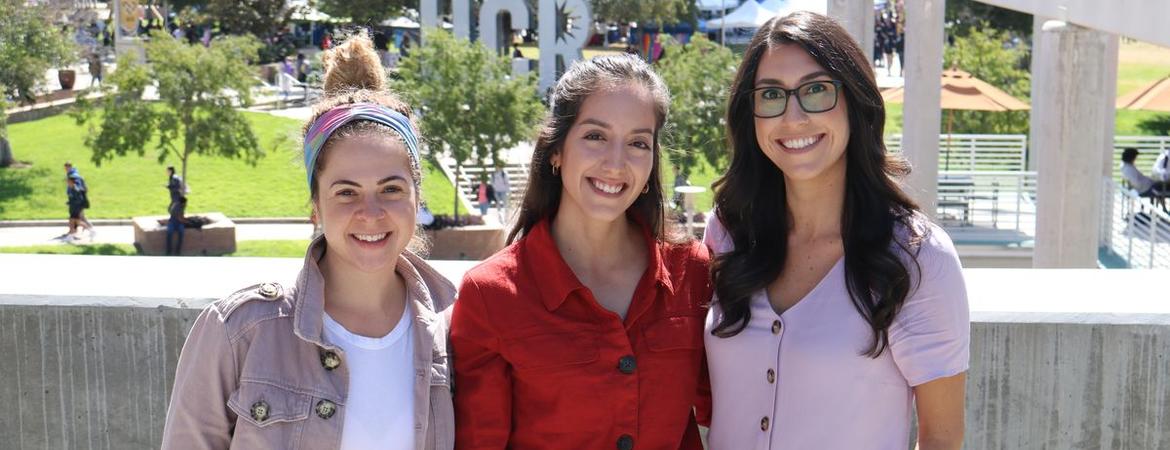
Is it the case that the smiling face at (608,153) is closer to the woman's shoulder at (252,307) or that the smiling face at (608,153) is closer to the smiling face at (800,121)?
the smiling face at (800,121)

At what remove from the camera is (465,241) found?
26.5 meters

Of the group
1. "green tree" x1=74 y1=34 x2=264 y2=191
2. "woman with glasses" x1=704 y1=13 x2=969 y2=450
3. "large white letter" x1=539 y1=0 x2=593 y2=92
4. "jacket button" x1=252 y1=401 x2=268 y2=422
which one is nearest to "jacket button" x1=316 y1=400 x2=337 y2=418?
"jacket button" x1=252 y1=401 x2=268 y2=422

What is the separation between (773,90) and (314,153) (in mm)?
1102

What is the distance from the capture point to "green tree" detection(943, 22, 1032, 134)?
34219 millimetres

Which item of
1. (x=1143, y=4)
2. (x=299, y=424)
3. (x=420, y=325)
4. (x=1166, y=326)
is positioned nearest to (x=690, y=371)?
(x=420, y=325)

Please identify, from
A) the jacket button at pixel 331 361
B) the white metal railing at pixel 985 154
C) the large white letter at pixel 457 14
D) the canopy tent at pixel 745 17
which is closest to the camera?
the jacket button at pixel 331 361

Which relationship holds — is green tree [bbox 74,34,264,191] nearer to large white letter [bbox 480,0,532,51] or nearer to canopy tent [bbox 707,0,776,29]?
large white letter [bbox 480,0,532,51]

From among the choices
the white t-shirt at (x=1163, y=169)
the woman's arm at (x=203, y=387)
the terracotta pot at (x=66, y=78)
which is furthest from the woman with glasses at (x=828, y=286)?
the terracotta pot at (x=66, y=78)

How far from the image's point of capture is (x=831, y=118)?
3344 mm

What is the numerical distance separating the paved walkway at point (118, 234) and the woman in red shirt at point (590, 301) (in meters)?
24.4

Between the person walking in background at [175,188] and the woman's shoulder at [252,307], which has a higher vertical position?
the woman's shoulder at [252,307]

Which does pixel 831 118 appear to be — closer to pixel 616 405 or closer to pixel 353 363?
pixel 616 405

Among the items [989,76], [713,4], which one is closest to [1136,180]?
[989,76]

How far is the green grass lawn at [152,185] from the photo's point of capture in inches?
1175
